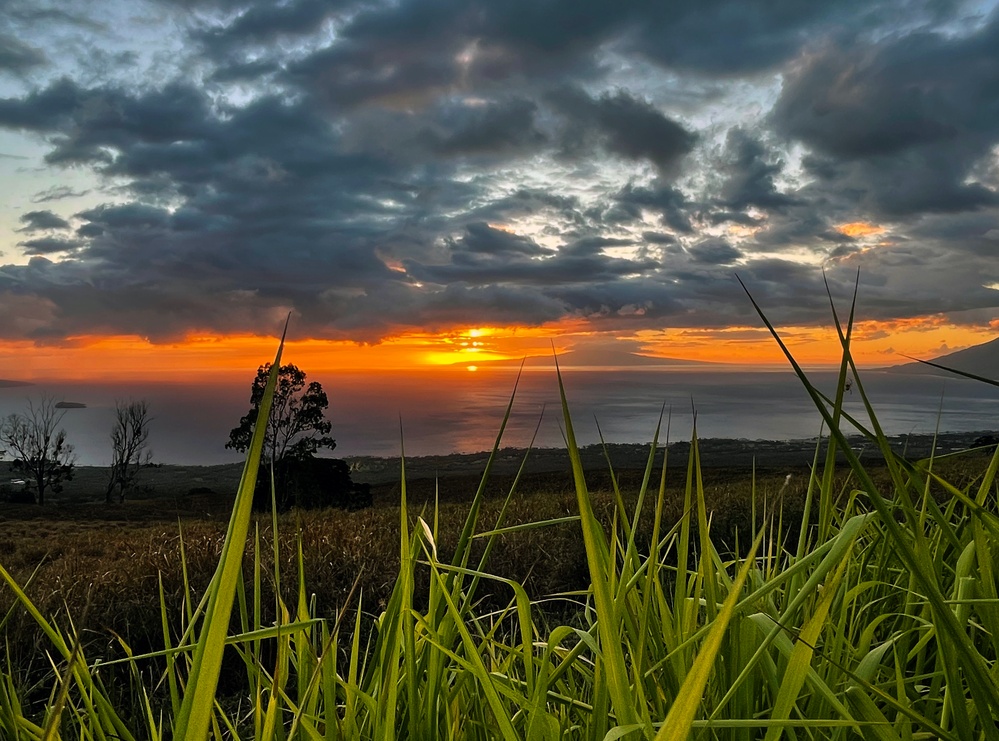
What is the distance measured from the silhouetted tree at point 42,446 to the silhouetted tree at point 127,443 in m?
3.37

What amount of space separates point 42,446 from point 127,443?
5.99 meters

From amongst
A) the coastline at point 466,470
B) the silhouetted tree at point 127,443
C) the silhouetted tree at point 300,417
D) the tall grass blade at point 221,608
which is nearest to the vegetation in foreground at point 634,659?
the tall grass blade at point 221,608

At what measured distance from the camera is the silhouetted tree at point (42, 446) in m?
48.0

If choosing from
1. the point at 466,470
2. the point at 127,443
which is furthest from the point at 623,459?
the point at 127,443

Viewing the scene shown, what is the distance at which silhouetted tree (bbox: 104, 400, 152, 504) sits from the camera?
48562 millimetres

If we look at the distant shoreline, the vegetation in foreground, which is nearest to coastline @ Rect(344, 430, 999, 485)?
the distant shoreline

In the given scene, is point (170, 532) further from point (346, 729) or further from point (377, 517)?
point (346, 729)

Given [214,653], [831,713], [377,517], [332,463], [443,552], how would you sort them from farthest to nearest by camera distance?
1. [332,463]
2. [377,517]
3. [443,552]
4. [831,713]
5. [214,653]

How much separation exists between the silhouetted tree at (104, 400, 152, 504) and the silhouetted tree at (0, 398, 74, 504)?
3.37 metres

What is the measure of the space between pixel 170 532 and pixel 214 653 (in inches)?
218

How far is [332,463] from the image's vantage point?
20203 mm

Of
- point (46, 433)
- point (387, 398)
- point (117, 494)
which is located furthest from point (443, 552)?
point (387, 398)

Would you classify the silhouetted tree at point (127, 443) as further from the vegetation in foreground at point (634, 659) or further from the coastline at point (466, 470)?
the vegetation in foreground at point (634, 659)

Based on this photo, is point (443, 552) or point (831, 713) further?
point (443, 552)
